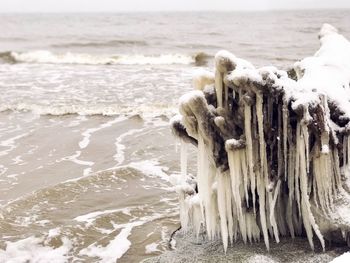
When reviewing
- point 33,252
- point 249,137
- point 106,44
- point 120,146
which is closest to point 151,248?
point 33,252

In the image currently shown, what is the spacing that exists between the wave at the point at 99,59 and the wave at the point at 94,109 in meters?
12.9

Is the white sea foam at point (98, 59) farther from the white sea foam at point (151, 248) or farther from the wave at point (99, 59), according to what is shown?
the white sea foam at point (151, 248)

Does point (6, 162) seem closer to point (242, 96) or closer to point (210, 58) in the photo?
point (242, 96)

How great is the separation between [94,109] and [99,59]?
15108mm

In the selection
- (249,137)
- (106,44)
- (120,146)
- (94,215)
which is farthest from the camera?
(106,44)

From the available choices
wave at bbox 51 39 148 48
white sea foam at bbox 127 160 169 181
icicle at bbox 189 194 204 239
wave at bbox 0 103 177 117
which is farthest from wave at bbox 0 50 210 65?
icicle at bbox 189 194 204 239

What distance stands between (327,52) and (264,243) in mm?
2649

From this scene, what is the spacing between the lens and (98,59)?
28516 mm

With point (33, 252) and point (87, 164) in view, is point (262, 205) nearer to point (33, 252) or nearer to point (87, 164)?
point (33, 252)

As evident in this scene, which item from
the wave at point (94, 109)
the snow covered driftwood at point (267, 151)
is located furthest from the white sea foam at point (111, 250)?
the wave at point (94, 109)

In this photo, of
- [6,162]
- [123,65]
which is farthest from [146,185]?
[123,65]

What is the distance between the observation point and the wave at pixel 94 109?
528 inches

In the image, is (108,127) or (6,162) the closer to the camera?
(6,162)

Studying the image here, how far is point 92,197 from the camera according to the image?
7.41m
